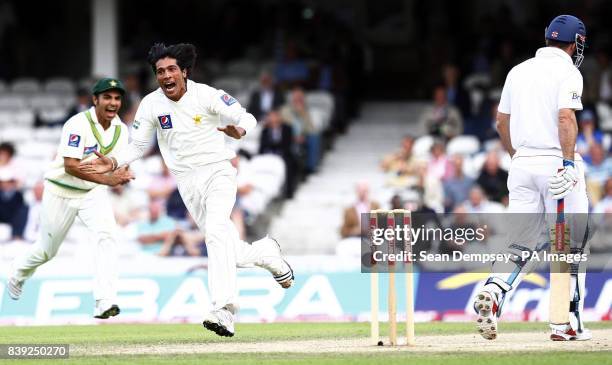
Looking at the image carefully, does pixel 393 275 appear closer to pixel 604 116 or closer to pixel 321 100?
pixel 604 116

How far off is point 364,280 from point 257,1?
447 inches

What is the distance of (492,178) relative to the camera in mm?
17078

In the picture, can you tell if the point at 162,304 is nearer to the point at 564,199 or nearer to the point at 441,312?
the point at 441,312

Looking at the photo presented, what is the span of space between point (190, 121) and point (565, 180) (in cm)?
254

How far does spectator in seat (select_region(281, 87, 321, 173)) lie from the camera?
63.2 feet

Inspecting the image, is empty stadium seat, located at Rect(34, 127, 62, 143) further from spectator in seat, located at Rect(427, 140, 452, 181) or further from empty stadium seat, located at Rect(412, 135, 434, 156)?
spectator in seat, located at Rect(427, 140, 452, 181)

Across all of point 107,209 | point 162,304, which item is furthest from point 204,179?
point 162,304

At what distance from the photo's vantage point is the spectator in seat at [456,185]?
17.1 meters

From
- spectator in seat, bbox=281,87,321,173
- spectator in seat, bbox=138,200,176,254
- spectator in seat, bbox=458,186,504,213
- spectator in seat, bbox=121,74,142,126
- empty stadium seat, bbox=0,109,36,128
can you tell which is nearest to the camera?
spectator in seat, bbox=458,186,504,213

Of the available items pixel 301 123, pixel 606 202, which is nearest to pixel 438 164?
pixel 606 202

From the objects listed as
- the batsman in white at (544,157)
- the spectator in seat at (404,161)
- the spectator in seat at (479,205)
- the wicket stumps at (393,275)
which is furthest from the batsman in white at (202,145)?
the spectator in seat at (404,161)

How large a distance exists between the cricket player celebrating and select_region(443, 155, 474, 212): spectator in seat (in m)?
6.46

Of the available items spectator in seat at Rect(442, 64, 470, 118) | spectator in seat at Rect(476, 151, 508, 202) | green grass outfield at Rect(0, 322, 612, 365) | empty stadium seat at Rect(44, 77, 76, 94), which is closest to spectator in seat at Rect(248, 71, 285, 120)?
spectator in seat at Rect(442, 64, 470, 118)

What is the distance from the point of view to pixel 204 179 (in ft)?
33.4
